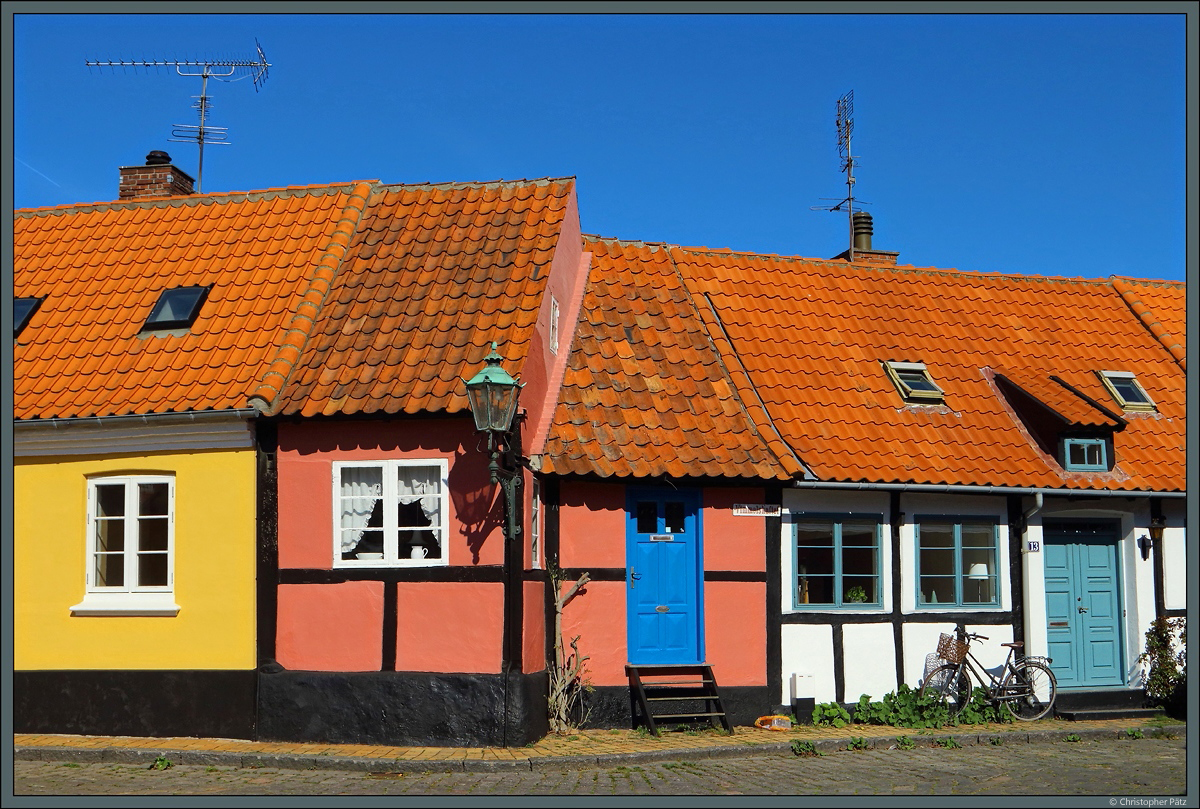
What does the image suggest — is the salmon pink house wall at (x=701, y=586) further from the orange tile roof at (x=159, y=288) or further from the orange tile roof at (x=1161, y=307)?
the orange tile roof at (x=1161, y=307)

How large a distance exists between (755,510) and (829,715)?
234 cm

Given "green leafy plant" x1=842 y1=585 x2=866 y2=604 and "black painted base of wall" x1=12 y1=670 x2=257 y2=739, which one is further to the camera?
"green leafy plant" x1=842 y1=585 x2=866 y2=604

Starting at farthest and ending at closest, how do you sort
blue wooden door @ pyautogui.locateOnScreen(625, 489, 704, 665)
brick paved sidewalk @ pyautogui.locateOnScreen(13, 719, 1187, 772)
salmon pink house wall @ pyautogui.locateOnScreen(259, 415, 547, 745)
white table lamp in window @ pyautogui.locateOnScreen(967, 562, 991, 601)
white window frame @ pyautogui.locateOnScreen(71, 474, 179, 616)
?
1. white table lamp in window @ pyautogui.locateOnScreen(967, 562, 991, 601)
2. blue wooden door @ pyautogui.locateOnScreen(625, 489, 704, 665)
3. white window frame @ pyautogui.locateOnScreen(71, 474, 179, 616)
4. salmon pink house wall @ pyautogui.locateOnScreen(259, 415, 547, 745)
5. brick paved sidewalk @ pyautogui.locateOnScreen(13, 719, 1187, 772)

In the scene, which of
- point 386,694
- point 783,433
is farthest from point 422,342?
point 783,433

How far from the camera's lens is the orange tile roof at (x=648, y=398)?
12500 millimetres

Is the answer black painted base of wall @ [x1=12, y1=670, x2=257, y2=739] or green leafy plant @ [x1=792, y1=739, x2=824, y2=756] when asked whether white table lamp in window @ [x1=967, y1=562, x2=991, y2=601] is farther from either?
black painted base of wall @ [x1=12, y1=670, x2=257, y2=739]

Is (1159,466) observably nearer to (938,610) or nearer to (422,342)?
(938,610)

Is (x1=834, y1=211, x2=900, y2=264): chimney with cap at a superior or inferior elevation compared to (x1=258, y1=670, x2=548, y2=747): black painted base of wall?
superior

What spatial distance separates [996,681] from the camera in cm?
1359

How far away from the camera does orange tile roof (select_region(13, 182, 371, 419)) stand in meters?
12.2

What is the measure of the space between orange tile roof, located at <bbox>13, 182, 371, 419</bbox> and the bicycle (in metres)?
A: 8.03

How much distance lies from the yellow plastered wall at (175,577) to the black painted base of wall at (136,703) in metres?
0.12

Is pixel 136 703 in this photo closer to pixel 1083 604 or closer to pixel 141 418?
pixel 141 418

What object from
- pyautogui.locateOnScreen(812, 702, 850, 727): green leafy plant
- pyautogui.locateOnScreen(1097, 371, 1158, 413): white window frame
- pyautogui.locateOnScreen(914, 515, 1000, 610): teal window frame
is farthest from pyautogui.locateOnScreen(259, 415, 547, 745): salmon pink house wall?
A: pyautogui.locateOnScreen(1097, 371, 1158, 413): white window frame
